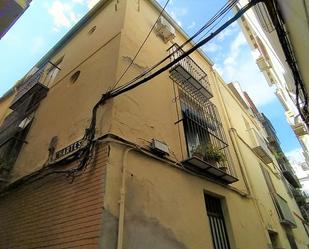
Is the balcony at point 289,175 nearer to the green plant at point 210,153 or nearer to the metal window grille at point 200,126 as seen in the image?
the metal window grille at point 200,126

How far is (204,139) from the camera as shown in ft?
22.6

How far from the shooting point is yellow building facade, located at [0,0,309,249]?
3.69 m

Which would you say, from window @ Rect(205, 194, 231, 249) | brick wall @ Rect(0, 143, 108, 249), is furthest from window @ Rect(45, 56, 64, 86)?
window @ Rect(205, 194, 231, 249)

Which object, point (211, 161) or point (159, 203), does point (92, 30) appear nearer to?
point (211, 161)

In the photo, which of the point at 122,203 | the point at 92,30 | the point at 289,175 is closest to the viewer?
the point at 122,203

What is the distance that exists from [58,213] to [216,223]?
11.5ft

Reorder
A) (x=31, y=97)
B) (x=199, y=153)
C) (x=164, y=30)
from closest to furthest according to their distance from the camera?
(x=199, y=153) < (x=31, y=97) < (x=164, y=30)

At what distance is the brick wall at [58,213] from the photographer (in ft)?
11.1

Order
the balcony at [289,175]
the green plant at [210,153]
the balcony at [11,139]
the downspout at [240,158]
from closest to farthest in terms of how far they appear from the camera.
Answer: the green plant at [210,153], the balcony at [11,139], the downspout at [240,158], the balcony at [289,175]

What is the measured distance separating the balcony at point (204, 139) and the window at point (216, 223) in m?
0.58

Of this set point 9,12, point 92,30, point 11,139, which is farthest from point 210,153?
point 92,30

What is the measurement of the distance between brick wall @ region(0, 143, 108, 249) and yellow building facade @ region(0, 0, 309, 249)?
2 centimetres

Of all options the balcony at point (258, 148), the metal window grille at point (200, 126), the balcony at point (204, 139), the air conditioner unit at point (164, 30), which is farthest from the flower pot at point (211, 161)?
the balcony at point (258, 148)

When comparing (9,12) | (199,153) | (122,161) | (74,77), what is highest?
(74,77)
